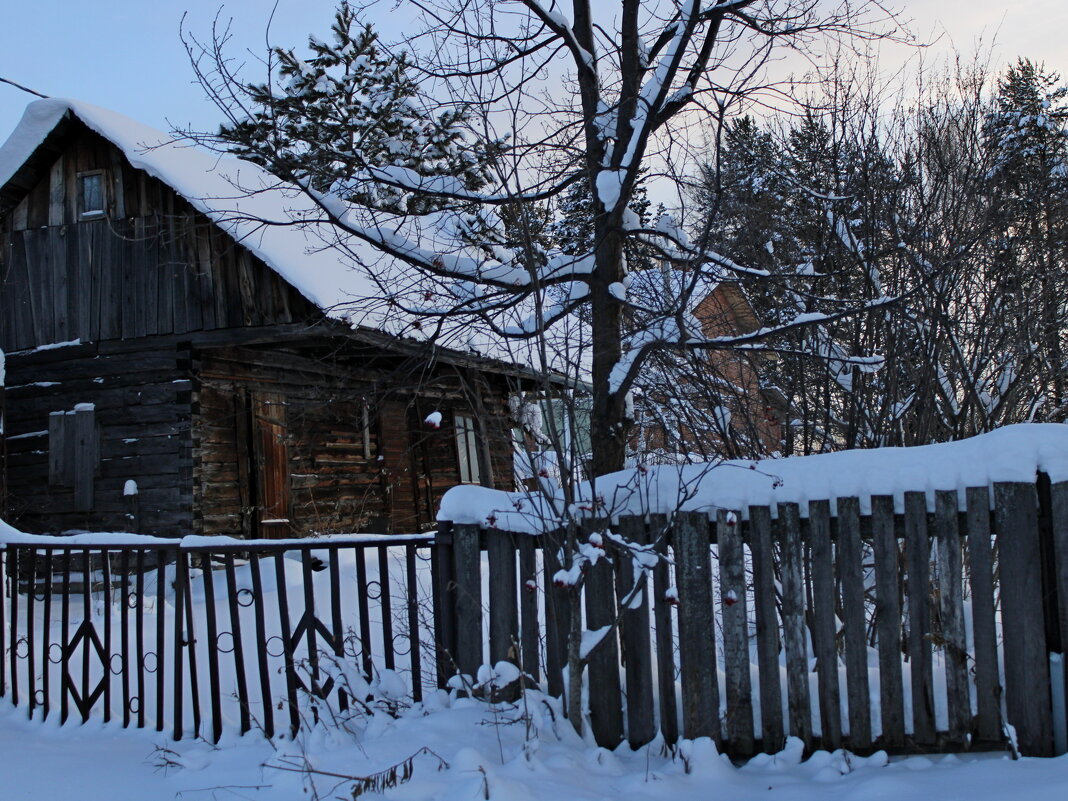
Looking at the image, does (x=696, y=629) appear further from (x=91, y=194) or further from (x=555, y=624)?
(x=91, y=194)

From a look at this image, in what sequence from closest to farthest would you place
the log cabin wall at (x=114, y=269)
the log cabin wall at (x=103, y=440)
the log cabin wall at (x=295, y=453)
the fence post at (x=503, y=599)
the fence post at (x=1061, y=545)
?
1. the fence post at (x=1061, y=545)
2. the fence post at (x=503, y=599)
3. the log cabin wall at (x=114, y=269)
4. the log cabin wall at (x=103, y=440)
5. the log cabin wall at (x=295, y=453)

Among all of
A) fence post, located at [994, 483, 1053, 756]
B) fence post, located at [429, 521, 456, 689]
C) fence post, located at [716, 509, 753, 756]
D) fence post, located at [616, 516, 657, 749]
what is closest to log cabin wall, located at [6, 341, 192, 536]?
fence post, located at [429, 521, 456, 689]

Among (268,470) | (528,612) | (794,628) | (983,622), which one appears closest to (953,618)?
(983,622)

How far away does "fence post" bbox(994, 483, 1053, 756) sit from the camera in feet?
11.4

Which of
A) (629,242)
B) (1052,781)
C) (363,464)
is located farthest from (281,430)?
(1052,781)

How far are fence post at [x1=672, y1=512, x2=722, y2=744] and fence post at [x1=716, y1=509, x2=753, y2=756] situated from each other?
6 cm

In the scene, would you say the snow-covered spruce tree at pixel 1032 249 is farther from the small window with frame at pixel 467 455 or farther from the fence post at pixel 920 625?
the small window with frame at pixel 467 455

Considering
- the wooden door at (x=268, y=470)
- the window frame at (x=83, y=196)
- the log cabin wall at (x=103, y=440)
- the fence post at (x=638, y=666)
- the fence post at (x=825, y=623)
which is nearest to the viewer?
the fence post at (x=825, y=623)

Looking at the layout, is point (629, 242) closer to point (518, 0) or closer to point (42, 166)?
point (518, 0)

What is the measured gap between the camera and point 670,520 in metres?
3.85

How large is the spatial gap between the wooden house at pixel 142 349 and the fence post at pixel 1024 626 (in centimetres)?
836

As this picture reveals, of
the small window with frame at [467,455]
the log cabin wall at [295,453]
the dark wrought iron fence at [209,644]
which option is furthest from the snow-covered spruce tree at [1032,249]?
the small window with frame at [467,455]

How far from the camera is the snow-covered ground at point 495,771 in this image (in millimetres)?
3186

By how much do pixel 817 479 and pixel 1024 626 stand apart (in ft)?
3.26
